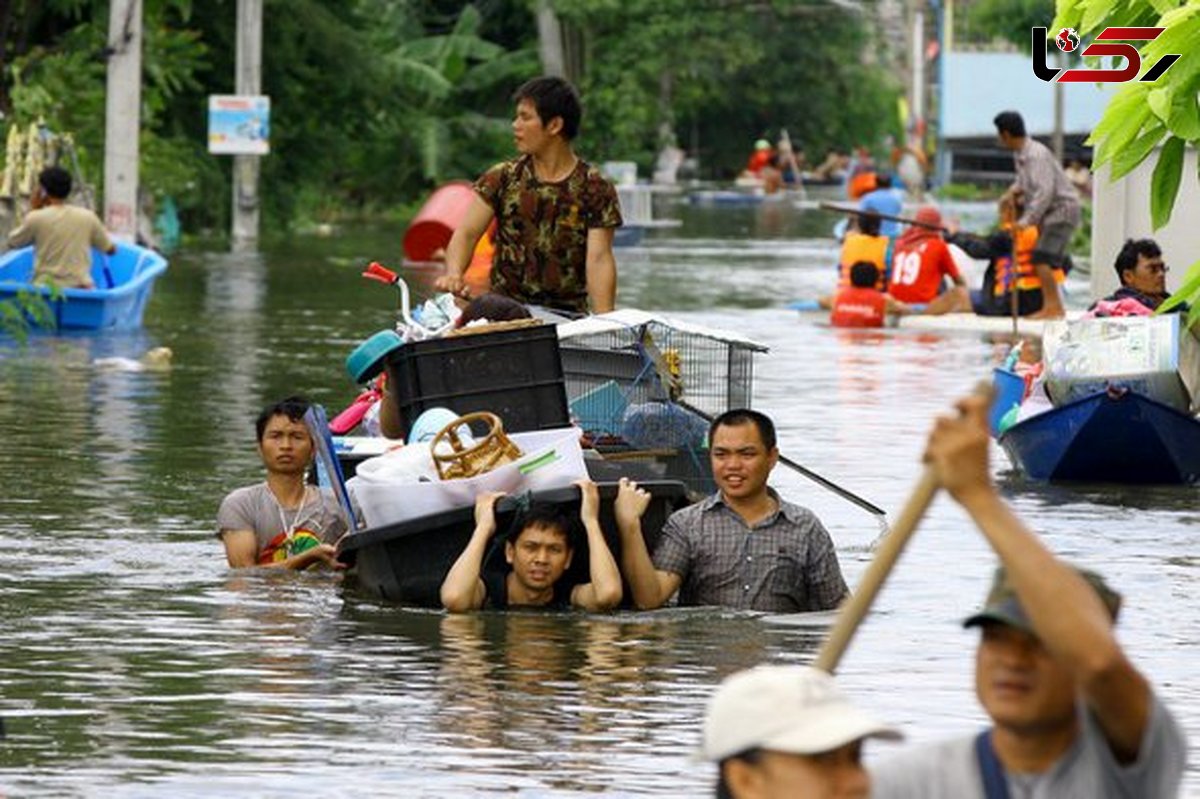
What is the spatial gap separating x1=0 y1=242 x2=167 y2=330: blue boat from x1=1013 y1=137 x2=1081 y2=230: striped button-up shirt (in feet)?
23.4

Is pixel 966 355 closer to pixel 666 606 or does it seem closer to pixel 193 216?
pixel 666 606

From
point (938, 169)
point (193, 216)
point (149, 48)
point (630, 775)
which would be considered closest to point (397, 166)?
point (193, 216)

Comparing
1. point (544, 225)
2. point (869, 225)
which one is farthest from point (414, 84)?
→ point (544, 225)

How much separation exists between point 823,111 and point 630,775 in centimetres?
8962

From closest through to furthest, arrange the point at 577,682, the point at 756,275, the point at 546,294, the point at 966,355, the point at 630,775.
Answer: the point at 630,775 → the point at 577,682 → the point at 546,294 → the point at 966,355 → the point at 756,275

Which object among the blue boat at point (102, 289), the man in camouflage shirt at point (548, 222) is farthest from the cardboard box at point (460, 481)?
the blue boat at point (102, 289)

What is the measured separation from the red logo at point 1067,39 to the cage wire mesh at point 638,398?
309cm

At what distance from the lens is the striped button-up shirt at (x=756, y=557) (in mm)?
12438

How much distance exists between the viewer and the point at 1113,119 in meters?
7.98

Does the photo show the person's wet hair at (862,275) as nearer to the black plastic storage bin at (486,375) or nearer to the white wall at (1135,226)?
the white wall at (1135,226)

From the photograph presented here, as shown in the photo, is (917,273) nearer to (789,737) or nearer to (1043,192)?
(1043,192)

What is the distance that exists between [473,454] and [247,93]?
3279 cm

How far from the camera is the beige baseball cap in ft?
17.6

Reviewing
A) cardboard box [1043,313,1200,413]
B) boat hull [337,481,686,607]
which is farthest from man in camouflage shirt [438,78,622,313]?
cardboard box [1043,313,1200,413]
